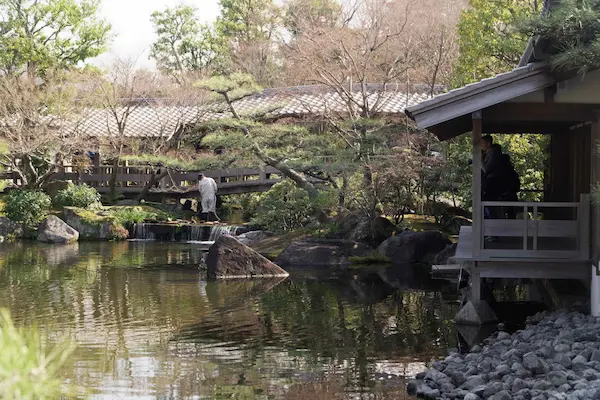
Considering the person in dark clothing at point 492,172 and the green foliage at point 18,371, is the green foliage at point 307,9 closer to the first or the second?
the person in dark clothing at point 492,172

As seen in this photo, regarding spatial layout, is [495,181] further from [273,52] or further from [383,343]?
[273,52]

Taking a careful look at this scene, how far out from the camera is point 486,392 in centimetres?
743

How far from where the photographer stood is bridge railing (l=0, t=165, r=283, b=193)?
31000mm

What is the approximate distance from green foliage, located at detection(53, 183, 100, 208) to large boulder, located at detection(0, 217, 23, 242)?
181 cm

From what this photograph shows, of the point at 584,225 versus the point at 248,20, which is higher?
the point at 248,20

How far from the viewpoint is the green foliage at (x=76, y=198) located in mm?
28203

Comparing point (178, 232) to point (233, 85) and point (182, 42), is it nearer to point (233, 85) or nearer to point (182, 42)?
point (233, 85)

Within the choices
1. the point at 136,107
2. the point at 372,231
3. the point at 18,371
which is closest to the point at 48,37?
the point at 136,107

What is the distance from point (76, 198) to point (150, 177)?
13.2 feet

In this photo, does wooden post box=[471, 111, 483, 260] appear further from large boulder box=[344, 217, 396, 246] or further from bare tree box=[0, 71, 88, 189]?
bare tree box=[0, 71, 88, 189]

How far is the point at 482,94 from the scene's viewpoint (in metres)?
10.5

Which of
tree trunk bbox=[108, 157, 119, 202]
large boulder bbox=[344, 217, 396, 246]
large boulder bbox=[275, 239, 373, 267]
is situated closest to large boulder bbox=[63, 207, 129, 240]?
tree trunk bbox=[108, 157, 119, 202]

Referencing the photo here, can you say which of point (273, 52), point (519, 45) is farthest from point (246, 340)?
point (273, 52)

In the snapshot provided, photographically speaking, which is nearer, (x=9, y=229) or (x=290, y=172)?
(x=290, y=172)
